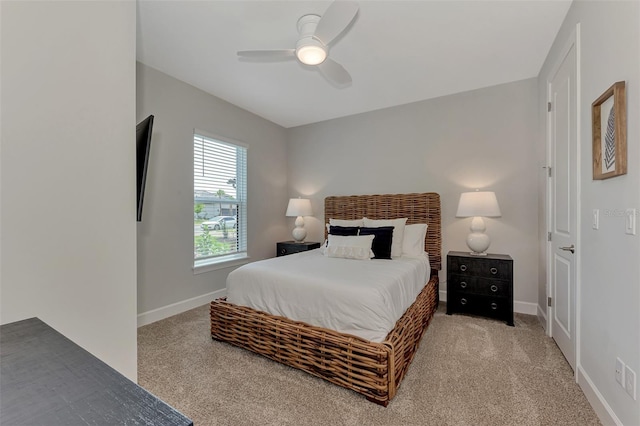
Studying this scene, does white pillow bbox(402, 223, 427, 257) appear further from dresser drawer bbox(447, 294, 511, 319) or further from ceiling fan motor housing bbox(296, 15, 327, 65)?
ceiling fan motor housing bbox(296, 15, 327, 65)

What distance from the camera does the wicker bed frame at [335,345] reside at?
5.73 feet

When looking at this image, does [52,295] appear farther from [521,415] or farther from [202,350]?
[521,415]

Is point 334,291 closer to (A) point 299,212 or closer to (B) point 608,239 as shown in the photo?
(B) point 608,239

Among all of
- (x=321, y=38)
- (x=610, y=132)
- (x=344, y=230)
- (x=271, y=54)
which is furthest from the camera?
(x=344, y=230)

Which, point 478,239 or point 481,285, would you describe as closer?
point 481,285

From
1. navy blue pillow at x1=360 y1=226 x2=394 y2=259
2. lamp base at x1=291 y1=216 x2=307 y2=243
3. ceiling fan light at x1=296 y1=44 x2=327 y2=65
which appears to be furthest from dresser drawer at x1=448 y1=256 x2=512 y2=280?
ceiling fan light at x1=296 y1=44 x2=327 y2=65

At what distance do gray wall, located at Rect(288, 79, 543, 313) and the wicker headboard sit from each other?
13cm

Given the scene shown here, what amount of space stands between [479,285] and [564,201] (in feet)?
3.96

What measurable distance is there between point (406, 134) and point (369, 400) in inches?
129

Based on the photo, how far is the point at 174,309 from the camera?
10.6 ft

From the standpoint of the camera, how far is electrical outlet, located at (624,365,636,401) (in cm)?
130

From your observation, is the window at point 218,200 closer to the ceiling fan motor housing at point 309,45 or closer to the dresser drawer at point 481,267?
the ceiling fan motor housing at point 309,45

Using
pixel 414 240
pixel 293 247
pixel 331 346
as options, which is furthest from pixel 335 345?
pixel 293 247

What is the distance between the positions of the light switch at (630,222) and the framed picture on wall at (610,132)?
198 mm
